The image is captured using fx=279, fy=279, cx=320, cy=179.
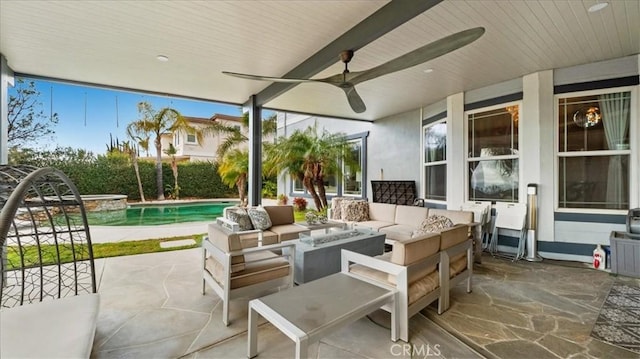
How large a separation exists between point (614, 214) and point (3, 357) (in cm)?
687

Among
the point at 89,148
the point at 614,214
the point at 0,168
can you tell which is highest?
the point at 89,148

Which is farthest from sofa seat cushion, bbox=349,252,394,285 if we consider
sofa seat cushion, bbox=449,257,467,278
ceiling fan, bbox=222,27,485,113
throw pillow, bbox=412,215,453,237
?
ceiling fan, bbox=222,27,485,113

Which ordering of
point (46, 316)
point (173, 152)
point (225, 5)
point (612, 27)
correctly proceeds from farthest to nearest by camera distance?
point (173, 152) → point (612, 27) → point (225, 5) → point (46, 316)

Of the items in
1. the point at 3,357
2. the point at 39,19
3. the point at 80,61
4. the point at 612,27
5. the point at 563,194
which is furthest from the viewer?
the point at 563,194

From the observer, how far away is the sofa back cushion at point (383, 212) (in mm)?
5723

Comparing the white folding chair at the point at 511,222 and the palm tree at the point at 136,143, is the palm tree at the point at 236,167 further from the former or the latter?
the white folding chair at the point at 511,222

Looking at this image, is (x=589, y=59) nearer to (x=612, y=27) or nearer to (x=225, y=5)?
(x=612, y=27)

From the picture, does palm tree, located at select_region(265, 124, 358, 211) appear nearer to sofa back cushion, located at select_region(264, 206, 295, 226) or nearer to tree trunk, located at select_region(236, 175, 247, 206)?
sofa back cushion, located at select_region(264, 206, 295, 226)

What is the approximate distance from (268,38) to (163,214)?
945cm

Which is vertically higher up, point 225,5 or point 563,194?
point 225,5

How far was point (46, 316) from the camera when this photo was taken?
5.84 feet

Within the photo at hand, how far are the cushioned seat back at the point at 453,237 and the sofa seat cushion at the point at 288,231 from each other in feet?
7.58

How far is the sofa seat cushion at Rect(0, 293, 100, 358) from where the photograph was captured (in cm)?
146

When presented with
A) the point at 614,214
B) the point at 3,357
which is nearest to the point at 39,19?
the point at 3,357
